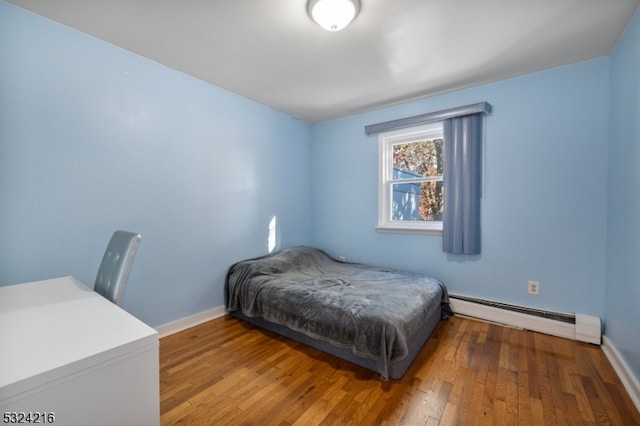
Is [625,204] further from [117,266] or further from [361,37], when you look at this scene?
[117,266]

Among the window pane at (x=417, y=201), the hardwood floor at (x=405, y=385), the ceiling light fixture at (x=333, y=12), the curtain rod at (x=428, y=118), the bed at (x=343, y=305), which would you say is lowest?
the hardwood floor at (x=405, y=385)

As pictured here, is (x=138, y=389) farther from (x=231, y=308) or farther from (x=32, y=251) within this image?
(x=231, y=308)

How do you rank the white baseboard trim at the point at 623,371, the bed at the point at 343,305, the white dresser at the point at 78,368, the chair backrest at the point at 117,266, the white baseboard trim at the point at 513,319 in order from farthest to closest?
1. the white baseboard trim at the point at 513,319
2. the bed at the point at 343,305
3. the white baseboard trim at the point at 623,371
4. the chair backrest at the point at 117,266
5. the white dresser at the point at 78,368

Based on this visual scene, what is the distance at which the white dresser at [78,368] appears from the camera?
2.29ft

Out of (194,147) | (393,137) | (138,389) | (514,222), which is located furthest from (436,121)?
(138,389)

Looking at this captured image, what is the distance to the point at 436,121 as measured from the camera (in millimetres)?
2846

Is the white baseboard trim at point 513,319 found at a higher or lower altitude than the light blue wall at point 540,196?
lower

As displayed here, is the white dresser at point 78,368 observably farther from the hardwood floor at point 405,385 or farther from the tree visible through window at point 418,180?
the tree visible through window at point 418,180

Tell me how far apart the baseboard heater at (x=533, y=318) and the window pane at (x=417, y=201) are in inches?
36.5

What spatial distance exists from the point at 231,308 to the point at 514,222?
2.91m

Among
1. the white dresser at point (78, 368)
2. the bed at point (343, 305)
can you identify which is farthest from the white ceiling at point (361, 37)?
the bed at point (343, 305)

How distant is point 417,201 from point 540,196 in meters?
1.12

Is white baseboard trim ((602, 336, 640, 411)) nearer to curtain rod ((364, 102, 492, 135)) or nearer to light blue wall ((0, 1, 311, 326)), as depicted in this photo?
curtain rod ((364, 102, 492, 135))

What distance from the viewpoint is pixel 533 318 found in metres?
2.38
